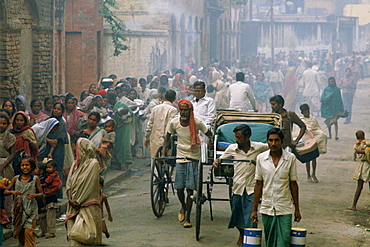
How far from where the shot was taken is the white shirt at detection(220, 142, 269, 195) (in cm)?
697

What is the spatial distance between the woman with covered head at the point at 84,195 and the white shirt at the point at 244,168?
160cm

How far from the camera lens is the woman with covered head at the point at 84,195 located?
6.28 m

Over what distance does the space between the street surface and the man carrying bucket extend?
1.36 m

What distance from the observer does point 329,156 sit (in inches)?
607

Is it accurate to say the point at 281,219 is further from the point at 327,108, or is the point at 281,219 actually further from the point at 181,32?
the point at 181,32

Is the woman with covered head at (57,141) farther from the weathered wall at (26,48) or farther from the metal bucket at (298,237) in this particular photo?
the metal bucket at (298,237)

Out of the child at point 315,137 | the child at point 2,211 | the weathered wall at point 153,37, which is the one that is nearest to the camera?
the child at point 2,211

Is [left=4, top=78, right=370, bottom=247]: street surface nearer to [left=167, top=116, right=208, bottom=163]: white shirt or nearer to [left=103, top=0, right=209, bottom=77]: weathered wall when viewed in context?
[left=167, top=116, right=208, bottom=163]: white shirt

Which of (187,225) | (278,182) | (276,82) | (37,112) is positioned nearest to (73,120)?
(37,112)

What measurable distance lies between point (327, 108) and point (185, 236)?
1184cm

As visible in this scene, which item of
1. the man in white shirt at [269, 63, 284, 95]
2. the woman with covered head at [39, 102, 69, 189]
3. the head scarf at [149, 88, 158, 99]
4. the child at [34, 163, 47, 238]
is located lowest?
the child at [34, 163, 47, 238]

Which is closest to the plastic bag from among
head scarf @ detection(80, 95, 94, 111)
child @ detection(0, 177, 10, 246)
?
child @ detection(0, 177, 10, 246)

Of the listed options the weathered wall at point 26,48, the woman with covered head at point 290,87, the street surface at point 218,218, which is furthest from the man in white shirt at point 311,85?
the weathered wall at point 26,48

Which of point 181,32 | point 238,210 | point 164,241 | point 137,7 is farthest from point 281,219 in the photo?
point 181,32
